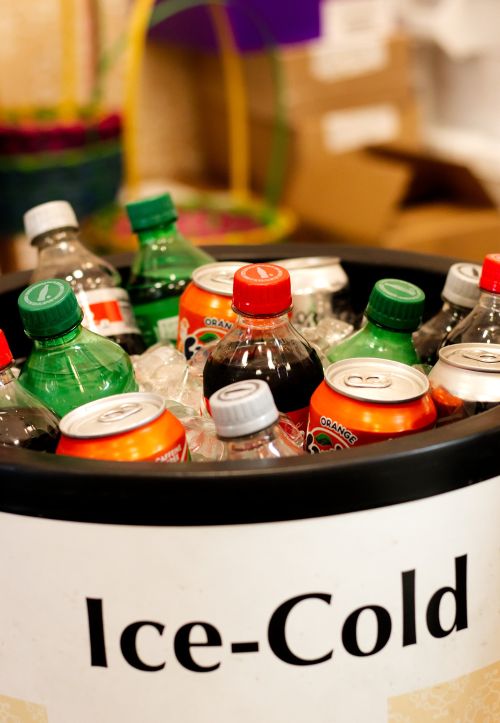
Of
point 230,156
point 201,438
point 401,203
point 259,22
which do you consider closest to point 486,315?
point 201,438

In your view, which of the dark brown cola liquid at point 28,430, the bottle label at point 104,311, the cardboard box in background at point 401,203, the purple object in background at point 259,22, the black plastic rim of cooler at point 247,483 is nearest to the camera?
the black plastic rim of cooler at point 247,483

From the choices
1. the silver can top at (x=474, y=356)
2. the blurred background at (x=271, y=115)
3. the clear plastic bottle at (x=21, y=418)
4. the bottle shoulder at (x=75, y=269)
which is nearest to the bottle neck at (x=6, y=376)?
the clear plastic bottle at (x=21, y=418)

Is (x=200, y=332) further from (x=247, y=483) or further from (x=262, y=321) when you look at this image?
(x=247, y=483)

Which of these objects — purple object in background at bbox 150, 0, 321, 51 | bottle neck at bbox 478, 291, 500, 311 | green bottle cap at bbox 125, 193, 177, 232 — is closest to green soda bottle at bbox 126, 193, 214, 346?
green bottle cap at bbox 125, 193, 177, 232

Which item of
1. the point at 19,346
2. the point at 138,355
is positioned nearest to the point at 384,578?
the point at 138,355

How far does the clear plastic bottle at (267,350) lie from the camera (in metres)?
0.72

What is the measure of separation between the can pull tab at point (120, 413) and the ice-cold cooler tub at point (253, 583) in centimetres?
6

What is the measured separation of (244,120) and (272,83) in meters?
0.12

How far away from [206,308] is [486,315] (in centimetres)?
25

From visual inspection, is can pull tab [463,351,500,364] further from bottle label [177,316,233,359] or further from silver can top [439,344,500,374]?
bottle label [177,316,233,359]

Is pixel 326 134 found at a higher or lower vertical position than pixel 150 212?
lower

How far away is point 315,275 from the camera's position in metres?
0.95

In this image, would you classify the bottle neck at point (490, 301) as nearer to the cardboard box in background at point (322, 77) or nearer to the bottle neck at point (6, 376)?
the bottle neck at point (6, 376)

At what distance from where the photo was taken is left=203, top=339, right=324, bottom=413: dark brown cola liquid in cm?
74
